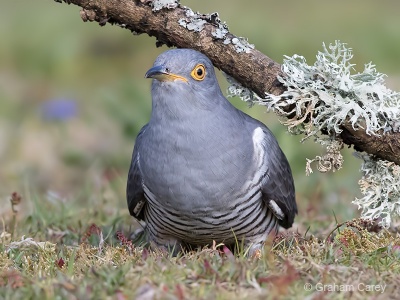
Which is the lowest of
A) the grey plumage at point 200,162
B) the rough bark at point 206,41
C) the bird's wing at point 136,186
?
the bird's wing at point 136,186

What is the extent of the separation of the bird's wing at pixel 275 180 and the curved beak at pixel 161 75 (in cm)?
64

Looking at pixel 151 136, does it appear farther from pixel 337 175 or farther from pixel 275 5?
pixel 275 5

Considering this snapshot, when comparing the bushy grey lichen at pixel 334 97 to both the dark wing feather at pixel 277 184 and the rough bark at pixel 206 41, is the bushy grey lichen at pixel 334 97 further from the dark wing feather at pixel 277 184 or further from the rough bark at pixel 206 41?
the dark wing feather at pixel 277 184

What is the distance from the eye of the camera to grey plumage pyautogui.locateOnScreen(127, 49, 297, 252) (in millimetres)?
4523

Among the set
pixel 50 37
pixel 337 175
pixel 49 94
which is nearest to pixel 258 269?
pixel 337 175

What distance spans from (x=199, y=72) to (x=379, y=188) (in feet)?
3.98

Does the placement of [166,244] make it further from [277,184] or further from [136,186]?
[277,184]

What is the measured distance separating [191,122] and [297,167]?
367cm

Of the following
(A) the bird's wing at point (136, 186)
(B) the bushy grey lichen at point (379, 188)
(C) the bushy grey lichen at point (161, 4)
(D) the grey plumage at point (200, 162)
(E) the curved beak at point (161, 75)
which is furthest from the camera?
(A) the bird's wing at point (136, 186)

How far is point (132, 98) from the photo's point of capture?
878cm

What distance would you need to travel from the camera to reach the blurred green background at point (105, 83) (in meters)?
7.46

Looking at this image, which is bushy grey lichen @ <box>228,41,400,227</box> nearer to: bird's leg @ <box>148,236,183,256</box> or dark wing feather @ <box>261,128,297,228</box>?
dark wing feather @ <box>261,128,297,228</box>

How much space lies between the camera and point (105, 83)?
1208 cm

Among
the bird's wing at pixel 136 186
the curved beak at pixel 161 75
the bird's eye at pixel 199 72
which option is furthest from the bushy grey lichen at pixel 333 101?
the bird's wing at pixel 136 186
